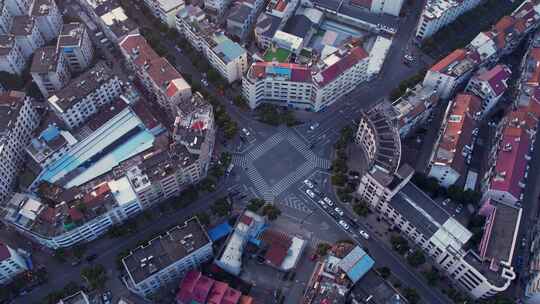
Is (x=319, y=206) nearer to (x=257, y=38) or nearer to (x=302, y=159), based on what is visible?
(x=302, y=159)

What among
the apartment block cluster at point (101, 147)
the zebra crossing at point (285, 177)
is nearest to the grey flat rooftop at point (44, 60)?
the apartment block cluster at point (101, 147)

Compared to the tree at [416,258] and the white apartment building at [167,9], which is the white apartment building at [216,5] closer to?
the white apartment building at [167,9]

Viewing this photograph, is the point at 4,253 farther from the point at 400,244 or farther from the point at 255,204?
the point at 400,244

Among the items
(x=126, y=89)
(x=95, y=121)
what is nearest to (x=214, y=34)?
(x=126, y=89)

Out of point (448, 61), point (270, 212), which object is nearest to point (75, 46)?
point (270, 212)

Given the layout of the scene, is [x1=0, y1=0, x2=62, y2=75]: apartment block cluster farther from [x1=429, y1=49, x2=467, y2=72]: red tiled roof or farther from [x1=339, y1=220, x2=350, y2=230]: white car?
[x1=429, y1=49, x2=467, y2=72]: red tiled roof

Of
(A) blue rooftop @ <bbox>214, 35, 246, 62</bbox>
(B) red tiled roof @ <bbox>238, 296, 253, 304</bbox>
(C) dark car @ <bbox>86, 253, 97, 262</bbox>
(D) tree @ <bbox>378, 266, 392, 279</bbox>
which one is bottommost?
(C) dark car @ <bbox>86, 253, 97, 262</bbox>

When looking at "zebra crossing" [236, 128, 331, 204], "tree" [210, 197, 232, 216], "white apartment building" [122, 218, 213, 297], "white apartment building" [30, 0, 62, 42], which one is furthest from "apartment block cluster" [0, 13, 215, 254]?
"white apartment building" [122, 218, 213, 297]
